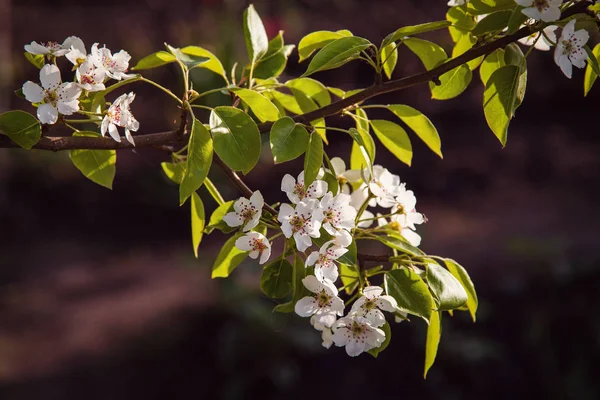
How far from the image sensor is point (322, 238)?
0.66 m

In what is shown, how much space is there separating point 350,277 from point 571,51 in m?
0.32

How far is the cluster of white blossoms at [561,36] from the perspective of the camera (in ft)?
2.00

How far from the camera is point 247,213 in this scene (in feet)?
2.26

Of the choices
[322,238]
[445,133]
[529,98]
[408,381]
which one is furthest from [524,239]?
[322,238]

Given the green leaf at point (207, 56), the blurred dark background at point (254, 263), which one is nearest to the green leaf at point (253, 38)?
the green leaf at point (207, 56)

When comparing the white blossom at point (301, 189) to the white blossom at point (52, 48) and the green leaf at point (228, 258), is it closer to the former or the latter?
the green leaf at point (228, 258)

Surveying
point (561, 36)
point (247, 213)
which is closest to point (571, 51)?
point (561, 36)

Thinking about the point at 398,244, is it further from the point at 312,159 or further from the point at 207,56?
the point at 207,56

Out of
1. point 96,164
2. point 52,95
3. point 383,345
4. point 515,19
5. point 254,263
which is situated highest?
point 515,19

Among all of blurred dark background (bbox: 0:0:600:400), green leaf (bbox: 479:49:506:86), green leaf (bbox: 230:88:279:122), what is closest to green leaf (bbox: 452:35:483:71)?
green leaf (bbox: 479:49:506:86)

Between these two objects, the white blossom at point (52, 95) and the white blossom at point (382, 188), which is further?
the white blossom at point (382, 188)

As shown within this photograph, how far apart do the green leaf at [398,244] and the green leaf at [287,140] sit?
13 cm

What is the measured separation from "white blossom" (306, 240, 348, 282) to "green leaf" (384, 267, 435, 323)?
0.19ft

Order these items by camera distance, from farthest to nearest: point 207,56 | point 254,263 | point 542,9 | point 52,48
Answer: point 254,263 < point 207,56 < point 52,48 < point 542,9
